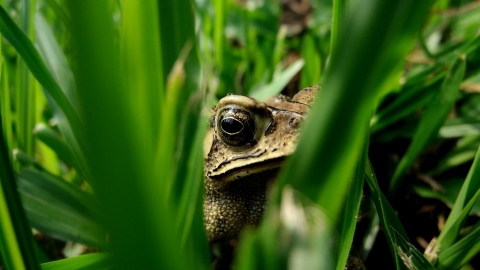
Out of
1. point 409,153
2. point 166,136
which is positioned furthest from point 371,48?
point 409,153

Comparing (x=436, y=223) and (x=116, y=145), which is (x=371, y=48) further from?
(x=436, y=223)

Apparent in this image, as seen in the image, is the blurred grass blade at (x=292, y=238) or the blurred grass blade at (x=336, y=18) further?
the blurred grass blade at (x=336, y=18)

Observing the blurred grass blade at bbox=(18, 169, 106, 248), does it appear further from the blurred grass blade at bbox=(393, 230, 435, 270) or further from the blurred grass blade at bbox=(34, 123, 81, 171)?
the blurred grass blade at bbox=(393, 230, 435, 270)

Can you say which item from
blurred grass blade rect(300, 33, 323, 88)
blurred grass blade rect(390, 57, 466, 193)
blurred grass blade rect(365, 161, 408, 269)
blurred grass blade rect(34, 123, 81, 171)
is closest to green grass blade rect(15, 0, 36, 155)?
blurred grass blade rect(34, 123, 81, 171)

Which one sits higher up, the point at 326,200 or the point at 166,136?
the point at 166,136

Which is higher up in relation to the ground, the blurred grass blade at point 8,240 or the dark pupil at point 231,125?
the dark pupil at point 231,125

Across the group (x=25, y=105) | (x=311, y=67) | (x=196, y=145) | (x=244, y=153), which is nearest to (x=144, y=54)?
(x=196, y=145)

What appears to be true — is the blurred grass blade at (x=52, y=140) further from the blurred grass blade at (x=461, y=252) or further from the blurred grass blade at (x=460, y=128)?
the blurred grass blade at (x=460, y=128)

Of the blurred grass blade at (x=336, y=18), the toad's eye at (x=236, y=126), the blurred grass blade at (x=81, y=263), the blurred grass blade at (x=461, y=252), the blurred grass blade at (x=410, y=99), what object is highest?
the blurred grass blade at (x=410, y=99)

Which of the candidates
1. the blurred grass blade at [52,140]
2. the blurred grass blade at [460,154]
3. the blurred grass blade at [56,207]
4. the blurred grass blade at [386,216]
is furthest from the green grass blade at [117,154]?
the blurred grass blade at [460,154]

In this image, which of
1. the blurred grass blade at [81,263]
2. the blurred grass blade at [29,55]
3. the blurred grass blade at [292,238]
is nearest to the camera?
the blurred grass blade at [292,238]
